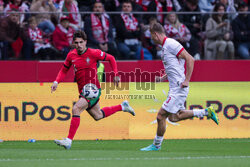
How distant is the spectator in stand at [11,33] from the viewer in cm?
1470

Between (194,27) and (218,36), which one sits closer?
(194,27)

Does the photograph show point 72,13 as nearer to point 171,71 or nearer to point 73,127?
point 73,127

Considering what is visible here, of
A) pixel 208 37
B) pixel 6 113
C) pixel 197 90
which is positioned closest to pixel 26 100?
pixel 6 113

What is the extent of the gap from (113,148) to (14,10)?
567cm

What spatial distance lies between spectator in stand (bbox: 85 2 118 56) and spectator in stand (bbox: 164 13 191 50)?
1.52 meters

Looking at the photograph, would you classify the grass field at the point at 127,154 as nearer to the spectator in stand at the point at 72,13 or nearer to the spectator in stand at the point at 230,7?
the spectator in stand at the point at 72,13

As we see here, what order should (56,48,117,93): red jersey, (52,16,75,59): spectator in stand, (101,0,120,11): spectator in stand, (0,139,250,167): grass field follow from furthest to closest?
(101,0,120,11): spectator in stand
(52,16,75,59): spectator in stand
(56,48,117,93): red jersey
(0,139,250,167): grass field

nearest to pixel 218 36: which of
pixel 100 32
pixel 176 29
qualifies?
pixel 176 29

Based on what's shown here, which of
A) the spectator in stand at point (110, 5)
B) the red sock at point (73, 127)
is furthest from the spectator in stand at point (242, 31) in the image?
the red sock at point (73, 127)

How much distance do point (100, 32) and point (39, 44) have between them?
5.38ft

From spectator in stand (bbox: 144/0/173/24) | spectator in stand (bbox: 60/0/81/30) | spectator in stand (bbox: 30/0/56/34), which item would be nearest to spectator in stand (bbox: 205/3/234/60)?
spectator in stand (bbox: 144/0/173/24)

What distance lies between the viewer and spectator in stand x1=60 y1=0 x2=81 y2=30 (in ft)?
49.7

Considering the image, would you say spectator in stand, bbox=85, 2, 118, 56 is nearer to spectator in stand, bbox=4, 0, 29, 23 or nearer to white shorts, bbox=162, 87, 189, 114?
spectator in stand, bbox=4, 0, 29, 23

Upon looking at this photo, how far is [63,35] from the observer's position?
15.1 meters
